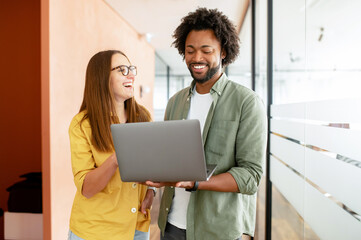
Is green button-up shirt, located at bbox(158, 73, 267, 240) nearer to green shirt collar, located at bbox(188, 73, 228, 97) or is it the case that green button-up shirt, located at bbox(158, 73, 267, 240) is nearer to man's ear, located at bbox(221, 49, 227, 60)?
green shirt collar, located at bbox(188, 73, 228, 97)

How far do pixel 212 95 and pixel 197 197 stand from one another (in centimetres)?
42

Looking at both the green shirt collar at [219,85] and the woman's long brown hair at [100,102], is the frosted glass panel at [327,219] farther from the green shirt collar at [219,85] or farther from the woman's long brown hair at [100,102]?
the woman's long brown hair at [100,102]

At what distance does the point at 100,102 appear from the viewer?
1.21 m

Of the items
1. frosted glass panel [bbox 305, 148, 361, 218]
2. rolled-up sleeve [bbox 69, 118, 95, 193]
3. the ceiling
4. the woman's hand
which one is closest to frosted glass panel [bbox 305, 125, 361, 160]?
frosted glass panel [bbox 305, 148, 361, 218]

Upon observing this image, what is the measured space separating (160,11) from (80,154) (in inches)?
121

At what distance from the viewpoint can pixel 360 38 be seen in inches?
33.3

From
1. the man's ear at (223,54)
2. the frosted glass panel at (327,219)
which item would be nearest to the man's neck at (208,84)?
the man's ear at (223,54)

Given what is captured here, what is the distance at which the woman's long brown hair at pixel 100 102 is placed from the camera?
117 cm

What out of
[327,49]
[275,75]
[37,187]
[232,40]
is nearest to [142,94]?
[37,187]

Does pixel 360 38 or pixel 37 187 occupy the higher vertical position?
pixel 360 38

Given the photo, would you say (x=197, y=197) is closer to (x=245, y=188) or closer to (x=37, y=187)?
(x=245, y=188)

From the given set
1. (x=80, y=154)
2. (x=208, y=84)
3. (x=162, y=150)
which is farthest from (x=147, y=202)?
(x=208, y=84)

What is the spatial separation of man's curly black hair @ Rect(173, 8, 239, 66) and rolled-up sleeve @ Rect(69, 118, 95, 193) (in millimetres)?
669

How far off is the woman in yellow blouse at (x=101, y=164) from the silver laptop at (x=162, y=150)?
0.78 feet
